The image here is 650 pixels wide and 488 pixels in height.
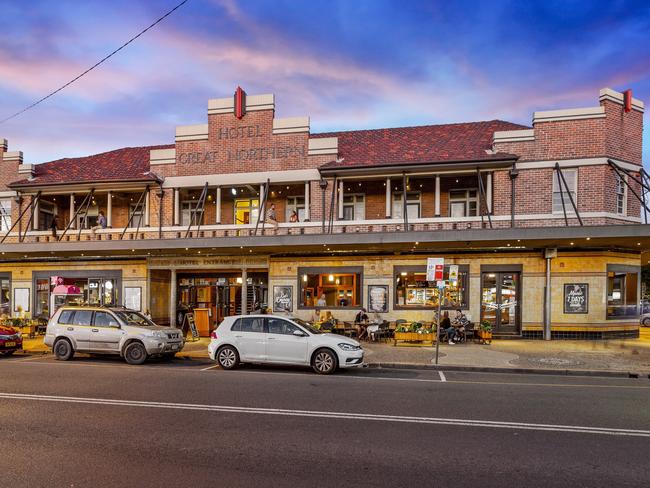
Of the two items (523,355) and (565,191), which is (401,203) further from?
(523,355)

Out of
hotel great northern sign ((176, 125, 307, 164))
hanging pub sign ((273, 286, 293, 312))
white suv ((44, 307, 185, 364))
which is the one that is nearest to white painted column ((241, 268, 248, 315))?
hanging pub sign ((273, 286, 293, 312))

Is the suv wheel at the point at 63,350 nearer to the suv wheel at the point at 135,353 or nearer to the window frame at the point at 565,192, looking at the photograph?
the suv wheel at the point at 135,353

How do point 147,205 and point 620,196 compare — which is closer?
point 620,196

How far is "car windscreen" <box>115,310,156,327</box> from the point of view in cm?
1379

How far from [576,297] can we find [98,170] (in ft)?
72.3

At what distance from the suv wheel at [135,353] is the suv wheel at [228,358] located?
2439 millimetres

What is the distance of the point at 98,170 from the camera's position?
2330cm

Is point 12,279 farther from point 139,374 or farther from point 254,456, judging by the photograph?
point 254,456

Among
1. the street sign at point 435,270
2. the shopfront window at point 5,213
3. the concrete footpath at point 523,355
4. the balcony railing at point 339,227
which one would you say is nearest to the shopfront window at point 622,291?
the concrete footpath at point 523,355

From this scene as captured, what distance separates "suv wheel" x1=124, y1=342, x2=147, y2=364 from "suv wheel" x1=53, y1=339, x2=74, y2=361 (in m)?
2.01

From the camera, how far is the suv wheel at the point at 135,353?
13109 millimetres

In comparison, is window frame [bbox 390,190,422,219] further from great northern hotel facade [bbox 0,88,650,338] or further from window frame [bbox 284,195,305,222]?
window frame [bbox 284,195,305,222]

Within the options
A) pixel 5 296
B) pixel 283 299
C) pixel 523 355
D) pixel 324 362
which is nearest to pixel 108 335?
pixel 324 362

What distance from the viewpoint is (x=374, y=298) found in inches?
746
